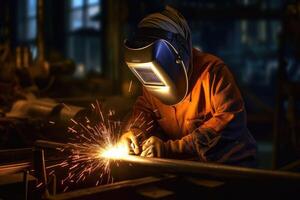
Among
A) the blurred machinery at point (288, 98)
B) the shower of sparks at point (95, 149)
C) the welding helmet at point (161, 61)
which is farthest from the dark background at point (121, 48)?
the welding helmet at point (161, 61)

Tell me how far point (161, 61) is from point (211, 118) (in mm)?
524

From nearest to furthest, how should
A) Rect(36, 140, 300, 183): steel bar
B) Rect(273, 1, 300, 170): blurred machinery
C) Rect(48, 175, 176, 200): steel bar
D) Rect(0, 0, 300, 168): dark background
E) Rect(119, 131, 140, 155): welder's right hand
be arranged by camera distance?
Rect(36, 140, 300, 183): steel bar
Rect(48, 175, 176, 200): steel bar
Rect(119, 131, 140, 155): welder's right hand
Rect(0, 0, 300, 168): dark background
Rect(273, 1, 300, 170): blurred machinery

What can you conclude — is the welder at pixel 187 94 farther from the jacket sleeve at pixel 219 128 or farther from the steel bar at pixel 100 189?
the steel bar at pixel 100 189

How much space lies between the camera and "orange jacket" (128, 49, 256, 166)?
3135 millimetres

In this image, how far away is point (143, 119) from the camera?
3.72 m

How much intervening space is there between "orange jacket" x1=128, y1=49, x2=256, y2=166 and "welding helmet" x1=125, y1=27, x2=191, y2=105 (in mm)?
120

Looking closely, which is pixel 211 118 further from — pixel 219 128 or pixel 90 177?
pixel 90 177

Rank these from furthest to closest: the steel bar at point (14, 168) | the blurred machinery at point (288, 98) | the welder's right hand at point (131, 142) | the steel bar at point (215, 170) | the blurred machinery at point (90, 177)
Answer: the blurred machinery at point (288, 98), the welder's right hand at point (131, 142), the steel bar at point (14, 168), the blurred machinery at point (90, 177), the steel bar at point (215, 170)

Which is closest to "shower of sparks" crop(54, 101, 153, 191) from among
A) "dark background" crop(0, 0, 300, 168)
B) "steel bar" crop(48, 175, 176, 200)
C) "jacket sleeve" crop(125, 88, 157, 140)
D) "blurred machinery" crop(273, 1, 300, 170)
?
"jacket sleeve" crop(125, 88, 157, 140)

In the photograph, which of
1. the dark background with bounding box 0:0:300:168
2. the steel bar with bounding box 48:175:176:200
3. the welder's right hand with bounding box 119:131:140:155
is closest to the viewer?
the steel bar with bounding box 48:175:176:200

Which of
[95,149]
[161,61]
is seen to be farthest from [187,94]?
[95,149]

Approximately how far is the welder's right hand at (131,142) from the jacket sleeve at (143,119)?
6.4 inches

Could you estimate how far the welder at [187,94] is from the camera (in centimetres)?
313

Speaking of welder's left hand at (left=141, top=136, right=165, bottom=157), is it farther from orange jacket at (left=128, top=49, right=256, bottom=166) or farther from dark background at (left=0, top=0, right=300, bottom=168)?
dark background at (left=0, top=0, right=300, bottom=168)
